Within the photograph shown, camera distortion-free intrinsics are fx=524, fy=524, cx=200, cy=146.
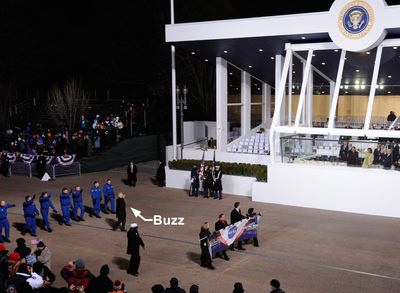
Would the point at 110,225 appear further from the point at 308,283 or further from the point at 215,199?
the point at 308,283

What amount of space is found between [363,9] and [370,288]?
12443mm

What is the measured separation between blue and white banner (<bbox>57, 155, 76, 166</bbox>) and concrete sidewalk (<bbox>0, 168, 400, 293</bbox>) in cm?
663

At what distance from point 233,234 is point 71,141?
789 inches

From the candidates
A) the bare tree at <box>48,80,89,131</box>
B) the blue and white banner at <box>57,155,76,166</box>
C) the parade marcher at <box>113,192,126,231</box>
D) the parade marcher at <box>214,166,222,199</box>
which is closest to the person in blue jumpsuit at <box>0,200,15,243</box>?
the parade marcher at <box>113,192,126,231</box>

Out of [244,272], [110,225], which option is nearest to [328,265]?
[244,272]

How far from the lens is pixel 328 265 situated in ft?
47.0

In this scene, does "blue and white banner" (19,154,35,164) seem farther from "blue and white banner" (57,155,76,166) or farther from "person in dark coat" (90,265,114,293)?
"person in dark coat" (90,265,114,293)

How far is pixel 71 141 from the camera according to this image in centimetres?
3288

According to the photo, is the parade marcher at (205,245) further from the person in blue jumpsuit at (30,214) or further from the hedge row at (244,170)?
the hedge row at (244,170)

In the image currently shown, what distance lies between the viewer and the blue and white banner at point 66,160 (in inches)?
1163

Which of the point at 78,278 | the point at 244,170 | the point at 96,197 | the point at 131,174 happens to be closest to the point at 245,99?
the point at 244,170

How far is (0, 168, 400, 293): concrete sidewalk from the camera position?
1316 centimetres

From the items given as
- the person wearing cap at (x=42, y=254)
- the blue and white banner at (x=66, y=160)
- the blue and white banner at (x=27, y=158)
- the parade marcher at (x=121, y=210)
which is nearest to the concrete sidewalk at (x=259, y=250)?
the parade marcher at (x=121, y=210)

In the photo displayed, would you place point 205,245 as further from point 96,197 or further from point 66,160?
point 66,160
